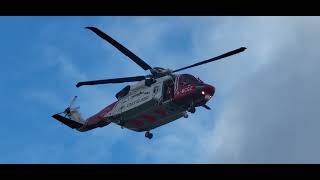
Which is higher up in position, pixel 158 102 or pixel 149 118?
pixel 158 102

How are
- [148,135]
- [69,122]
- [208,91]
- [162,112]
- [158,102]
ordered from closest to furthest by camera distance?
[208,91]
[158,102]
[162,112]
[148,135]
[69,122]

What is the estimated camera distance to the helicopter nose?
35375mm

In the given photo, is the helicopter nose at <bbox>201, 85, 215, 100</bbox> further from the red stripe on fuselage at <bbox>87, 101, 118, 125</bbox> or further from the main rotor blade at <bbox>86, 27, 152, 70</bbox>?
the red stripe on fuselage at <bbox>87, 101, 118, 125</bbox>

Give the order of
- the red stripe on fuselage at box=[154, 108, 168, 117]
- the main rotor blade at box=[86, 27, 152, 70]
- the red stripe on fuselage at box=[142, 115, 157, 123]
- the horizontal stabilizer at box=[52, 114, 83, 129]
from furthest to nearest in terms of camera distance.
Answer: the horizontal stabilizer at box=[52, 114, 83, 129] < the red stripe on fuselage at box=[142, 115, 157, 123] < the red stripe on fuselage at box=[154, 108, 168, 117] < the main rotor blade at box=[86, 27, 152, 70]

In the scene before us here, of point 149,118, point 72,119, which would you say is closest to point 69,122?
point 72,119

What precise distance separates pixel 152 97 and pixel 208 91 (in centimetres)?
384

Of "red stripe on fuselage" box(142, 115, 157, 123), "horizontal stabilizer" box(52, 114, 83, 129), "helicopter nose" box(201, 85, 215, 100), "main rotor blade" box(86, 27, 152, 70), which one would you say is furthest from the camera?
"horizontal stabilizer" box(52, 114, 83, 129)

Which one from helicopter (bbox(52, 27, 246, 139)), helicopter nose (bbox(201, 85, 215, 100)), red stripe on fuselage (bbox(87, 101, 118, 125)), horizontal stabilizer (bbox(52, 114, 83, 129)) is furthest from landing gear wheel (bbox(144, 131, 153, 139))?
helicopter nose (bbox(201, 85, 215, 100))

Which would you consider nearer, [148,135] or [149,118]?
[149,118]

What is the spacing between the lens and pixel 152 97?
121 feet

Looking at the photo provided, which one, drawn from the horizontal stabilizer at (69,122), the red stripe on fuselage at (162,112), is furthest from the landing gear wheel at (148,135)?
the horizontal stabilizer at (69,122)

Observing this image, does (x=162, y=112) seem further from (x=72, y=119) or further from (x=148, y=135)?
(x=72, y=119)
